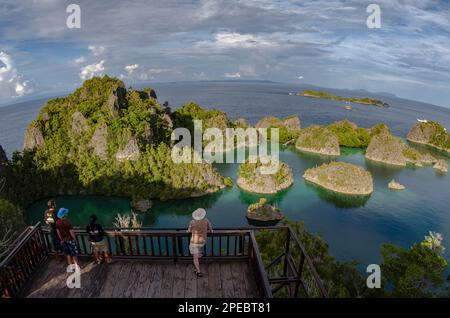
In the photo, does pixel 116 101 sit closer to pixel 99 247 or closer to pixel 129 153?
pixel 129 153

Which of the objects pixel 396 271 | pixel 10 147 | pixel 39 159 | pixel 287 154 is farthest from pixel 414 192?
pixel 10 147

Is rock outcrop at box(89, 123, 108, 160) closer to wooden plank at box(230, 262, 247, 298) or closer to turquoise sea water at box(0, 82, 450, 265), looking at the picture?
turquoise sea water at box(0, 82, 450, 265)

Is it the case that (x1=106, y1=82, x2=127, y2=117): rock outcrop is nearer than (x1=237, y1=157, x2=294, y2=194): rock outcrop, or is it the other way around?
(x1=237, y1=157, x2=294, y2=194): rock outcrop

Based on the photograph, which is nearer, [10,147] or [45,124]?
[45,124]

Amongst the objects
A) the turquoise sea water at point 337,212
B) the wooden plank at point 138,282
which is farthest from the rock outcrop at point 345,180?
the wooden plank at point 138,282

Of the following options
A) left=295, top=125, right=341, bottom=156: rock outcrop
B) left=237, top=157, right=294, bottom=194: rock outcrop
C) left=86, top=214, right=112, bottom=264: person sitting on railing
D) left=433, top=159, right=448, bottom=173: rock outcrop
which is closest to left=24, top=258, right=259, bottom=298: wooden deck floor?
left=86, top=214, right=112, bottom=264: person sitting on railing

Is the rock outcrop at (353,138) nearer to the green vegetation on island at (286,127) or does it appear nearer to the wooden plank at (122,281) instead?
the green vegetation on island at (286,127)
